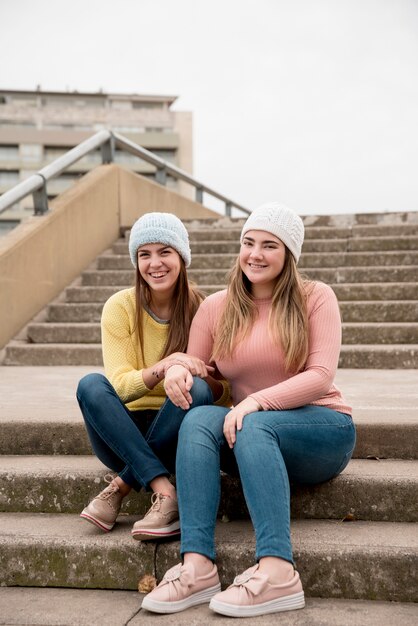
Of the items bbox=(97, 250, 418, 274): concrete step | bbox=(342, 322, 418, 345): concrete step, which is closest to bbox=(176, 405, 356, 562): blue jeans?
bbox=(342, 322, 418, 345): concrete step

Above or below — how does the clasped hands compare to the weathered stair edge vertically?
above

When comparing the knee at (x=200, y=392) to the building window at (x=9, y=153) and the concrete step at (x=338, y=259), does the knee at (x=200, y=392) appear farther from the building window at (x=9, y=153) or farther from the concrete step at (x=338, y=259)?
the building window at (x=9, y=153)

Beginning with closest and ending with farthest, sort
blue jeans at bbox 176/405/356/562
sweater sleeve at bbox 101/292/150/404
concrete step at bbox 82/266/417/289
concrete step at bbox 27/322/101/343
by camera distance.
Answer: blue jeans at bbox 176/405/356/562
sweater sleeve at bbox 101/292/150/404
concrete step at bbox 27/322/101/343
concrete step at bbox 82/266/417/289

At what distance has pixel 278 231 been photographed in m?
2.52

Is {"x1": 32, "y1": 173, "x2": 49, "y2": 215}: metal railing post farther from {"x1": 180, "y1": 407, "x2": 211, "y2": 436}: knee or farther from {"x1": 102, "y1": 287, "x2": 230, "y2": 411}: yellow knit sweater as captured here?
{"x1": 180, "y1": 407, "x2": 211, "y2": 436}: knee

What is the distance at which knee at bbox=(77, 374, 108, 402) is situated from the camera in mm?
2430

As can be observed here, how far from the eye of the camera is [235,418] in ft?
7.48

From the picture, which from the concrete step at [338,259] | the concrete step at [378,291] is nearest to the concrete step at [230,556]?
the concrete step at [378,291]

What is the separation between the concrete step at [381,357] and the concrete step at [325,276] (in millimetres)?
1250

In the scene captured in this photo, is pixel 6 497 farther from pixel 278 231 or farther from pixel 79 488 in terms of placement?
pixel 278 231

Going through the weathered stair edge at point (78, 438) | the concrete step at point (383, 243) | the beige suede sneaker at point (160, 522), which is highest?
the concrete step at point (383, 243)

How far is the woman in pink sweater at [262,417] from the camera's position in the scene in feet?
6.82

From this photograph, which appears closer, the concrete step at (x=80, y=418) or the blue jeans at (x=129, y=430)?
the blue jeans at (x=129, y=430)

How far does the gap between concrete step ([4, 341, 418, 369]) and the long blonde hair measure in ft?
6.96
